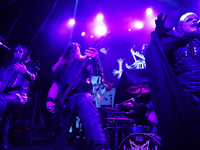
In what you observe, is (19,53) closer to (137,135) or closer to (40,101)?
(40,101)

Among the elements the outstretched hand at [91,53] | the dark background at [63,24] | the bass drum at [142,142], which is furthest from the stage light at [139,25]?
the bass drum at [142,142]

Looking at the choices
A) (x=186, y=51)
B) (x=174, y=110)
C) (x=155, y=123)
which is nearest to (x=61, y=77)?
(x=174, y=110)

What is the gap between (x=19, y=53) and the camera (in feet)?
12.1

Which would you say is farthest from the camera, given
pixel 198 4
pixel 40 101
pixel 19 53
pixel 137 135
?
pixel 198 4

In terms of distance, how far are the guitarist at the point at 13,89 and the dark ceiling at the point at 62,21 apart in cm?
96

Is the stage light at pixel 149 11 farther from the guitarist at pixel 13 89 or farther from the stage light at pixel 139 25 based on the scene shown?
the guitarist at pixel 13 89

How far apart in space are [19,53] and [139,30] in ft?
23.3

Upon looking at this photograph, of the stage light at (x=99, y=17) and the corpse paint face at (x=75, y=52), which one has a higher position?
the stage light at (x=99, y=17)

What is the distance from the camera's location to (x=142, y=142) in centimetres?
267

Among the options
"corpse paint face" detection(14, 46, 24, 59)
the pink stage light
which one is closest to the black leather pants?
"corpse paint face" detection(14, 46, 24, 59)

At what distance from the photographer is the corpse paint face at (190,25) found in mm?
1878

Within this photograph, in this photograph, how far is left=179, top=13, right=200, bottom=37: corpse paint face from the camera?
1.88m

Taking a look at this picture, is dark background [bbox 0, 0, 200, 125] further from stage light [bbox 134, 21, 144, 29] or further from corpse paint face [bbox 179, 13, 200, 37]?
corpse paint face [bbox 179, 13, 200, 37]

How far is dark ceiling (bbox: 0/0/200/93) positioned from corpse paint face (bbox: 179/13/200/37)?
4068mm
